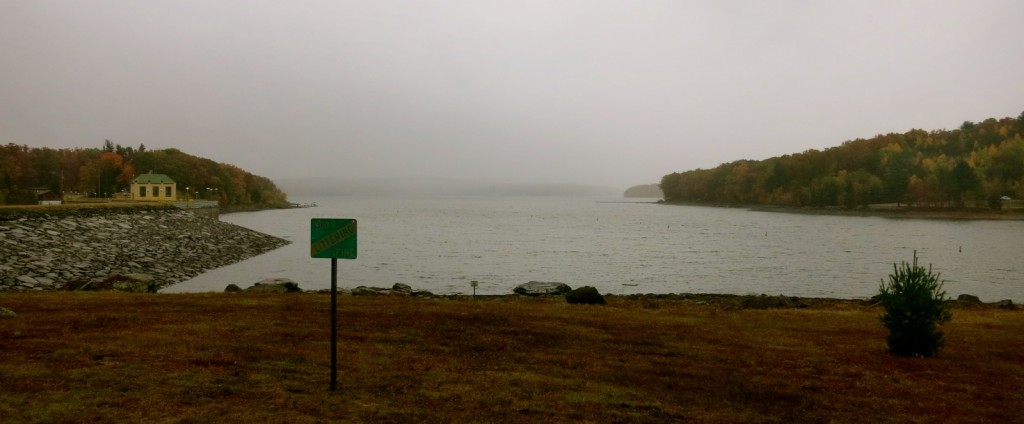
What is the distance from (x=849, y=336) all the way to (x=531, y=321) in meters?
8.81

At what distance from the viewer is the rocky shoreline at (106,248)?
33938 mm

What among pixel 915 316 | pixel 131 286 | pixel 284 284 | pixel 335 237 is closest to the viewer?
pixel 335 237

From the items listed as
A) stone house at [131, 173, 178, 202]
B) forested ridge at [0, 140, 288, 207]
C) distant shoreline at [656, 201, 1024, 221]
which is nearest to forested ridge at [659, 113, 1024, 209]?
distant shoreline at [656, 201, 1024, 221]

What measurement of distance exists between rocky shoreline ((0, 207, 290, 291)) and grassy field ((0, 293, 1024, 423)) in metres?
16.8

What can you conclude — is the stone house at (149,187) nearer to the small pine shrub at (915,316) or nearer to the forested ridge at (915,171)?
the small pine shrub at (915,316)

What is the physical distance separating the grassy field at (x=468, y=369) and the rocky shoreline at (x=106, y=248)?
16765 millimetres

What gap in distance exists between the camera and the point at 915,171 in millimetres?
157375

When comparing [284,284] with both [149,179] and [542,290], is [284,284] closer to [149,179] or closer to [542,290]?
[542,290]

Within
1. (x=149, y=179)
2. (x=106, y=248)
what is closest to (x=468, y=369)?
(x=106, y=248)

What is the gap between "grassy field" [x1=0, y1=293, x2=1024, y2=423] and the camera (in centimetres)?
882

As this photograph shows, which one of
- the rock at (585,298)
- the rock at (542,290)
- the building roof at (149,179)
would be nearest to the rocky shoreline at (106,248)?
the rock at (542,290)

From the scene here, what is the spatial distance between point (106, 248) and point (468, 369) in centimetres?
4384

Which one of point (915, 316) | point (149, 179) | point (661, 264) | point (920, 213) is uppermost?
point (149, 179)

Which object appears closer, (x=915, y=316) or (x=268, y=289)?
(x=915, y=316)
